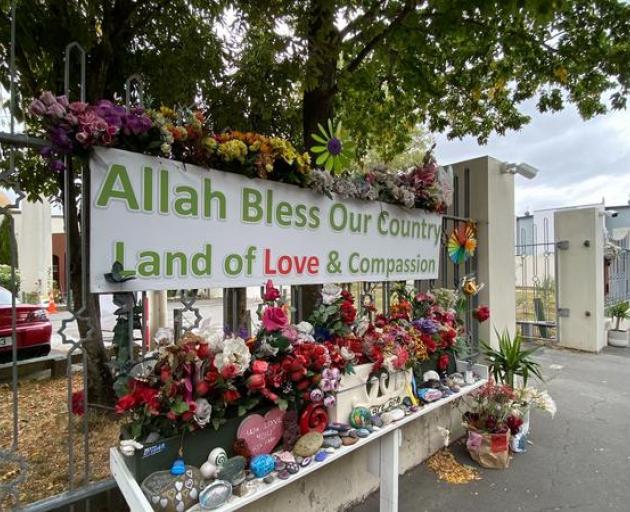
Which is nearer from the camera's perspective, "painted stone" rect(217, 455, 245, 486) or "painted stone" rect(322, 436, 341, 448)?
"painted stone" rect(217, 455, 245, 486)

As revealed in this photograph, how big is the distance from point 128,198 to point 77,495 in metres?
1.20

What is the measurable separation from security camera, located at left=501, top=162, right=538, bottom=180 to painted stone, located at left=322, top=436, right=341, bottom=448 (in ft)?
10.5

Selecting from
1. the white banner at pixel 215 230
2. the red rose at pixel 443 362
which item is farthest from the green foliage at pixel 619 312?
the white banner at pixel 215 230

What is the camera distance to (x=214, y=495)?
142 cm

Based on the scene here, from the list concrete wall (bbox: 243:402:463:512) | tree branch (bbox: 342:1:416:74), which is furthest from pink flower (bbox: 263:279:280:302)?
tree branch (bbox: 342:1:416:74)

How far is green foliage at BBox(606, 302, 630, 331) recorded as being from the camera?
743 cm

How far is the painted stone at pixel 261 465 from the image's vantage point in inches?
63.3

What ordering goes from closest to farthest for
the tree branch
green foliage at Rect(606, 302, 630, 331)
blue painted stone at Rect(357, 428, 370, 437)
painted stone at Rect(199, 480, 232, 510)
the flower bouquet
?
1. painted stone at Rect(199, 480, 232, 510)
2. blue painted stone at Rect(357, 428, 370, 437)
3. the flower bouquet
4. the tree branch
5. green foliage at Rect(606, 302, 630, 331)

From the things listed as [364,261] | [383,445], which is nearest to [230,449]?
[383,445]

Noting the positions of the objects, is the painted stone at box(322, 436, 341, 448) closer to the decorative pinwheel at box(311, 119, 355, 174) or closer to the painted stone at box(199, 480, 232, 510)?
the painted stone at box(199, 480, 232, 510)

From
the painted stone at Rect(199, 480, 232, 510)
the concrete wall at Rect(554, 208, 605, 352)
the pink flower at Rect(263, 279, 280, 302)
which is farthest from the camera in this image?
the concrete wall at Rect(554, 208, 605, 352)

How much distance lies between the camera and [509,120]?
5820 mm

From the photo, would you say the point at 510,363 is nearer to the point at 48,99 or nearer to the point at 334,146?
the point at 334,146

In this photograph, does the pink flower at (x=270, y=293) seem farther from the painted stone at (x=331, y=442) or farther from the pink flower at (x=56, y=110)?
the pink flower at (x=56, y=110)
